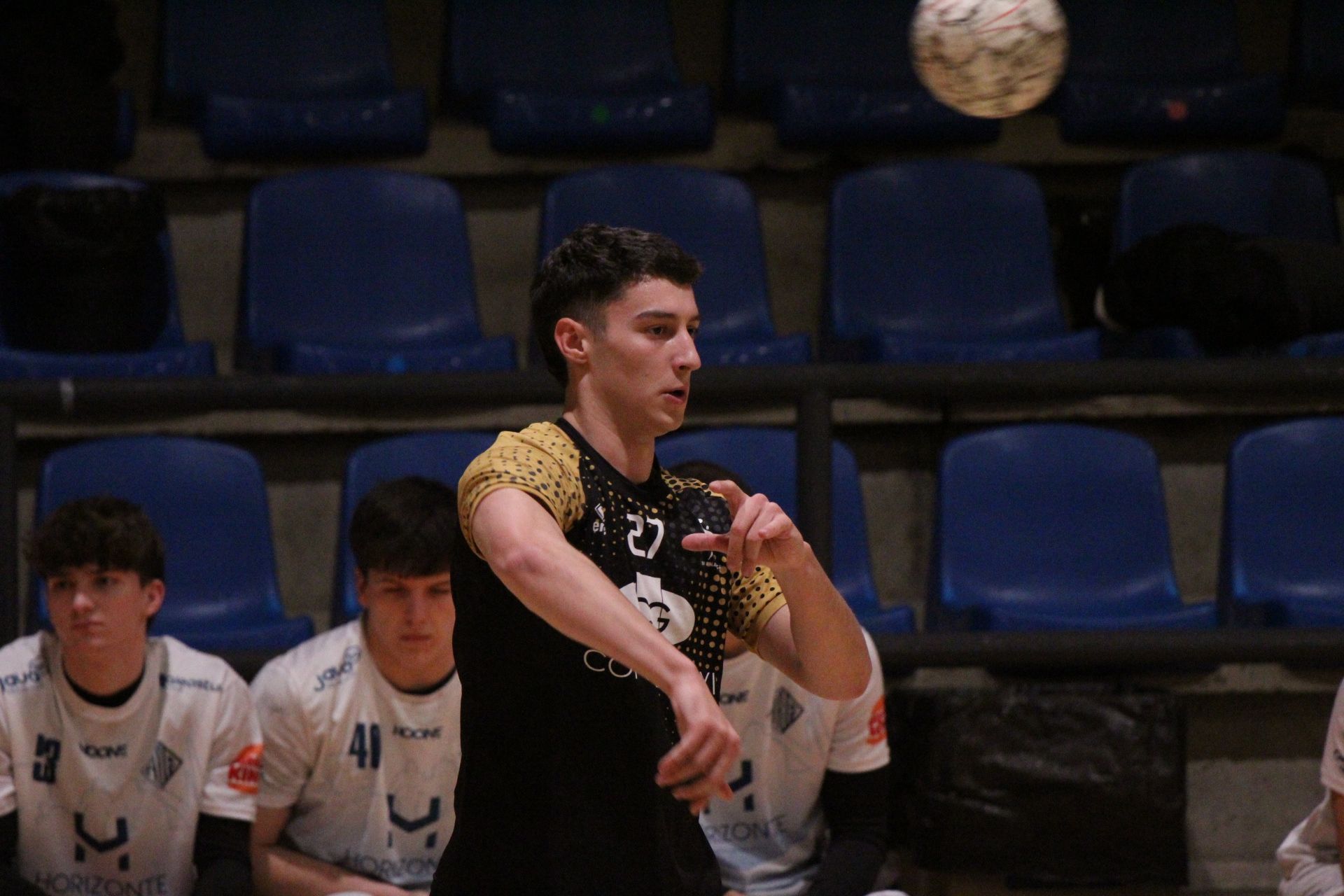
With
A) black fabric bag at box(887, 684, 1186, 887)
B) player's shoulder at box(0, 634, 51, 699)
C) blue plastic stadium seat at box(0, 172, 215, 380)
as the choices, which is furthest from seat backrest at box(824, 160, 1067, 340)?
player's shoulder at box(0, 634, 51, 699)

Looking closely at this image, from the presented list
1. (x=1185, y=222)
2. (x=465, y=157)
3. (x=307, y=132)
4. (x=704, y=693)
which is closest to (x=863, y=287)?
(x=1185, y=222)

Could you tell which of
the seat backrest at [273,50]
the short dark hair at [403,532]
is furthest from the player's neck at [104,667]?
the seat backrest at [273,50]

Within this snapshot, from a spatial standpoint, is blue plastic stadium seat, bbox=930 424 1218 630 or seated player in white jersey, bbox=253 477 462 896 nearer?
seated player in white jersey, bbox=253 477 462 896

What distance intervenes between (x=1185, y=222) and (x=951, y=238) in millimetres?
692

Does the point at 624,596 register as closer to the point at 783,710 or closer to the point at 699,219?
the point at 783,710

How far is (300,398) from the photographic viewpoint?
12.1ft

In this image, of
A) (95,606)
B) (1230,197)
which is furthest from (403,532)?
(1230,197)

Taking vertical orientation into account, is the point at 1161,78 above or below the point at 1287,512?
above

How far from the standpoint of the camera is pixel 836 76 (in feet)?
18.5

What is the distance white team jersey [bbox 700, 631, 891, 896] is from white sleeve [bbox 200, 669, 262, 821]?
0.93 metres

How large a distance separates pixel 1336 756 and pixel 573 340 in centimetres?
177

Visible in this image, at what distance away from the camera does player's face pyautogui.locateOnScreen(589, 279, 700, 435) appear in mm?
2117

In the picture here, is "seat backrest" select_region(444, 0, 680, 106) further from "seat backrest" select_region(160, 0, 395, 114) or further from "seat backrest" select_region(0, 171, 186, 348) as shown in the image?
"seat backrest" select_region(0, 171, 186, 348)

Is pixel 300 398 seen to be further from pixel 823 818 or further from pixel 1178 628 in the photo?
pixel 1178 628
